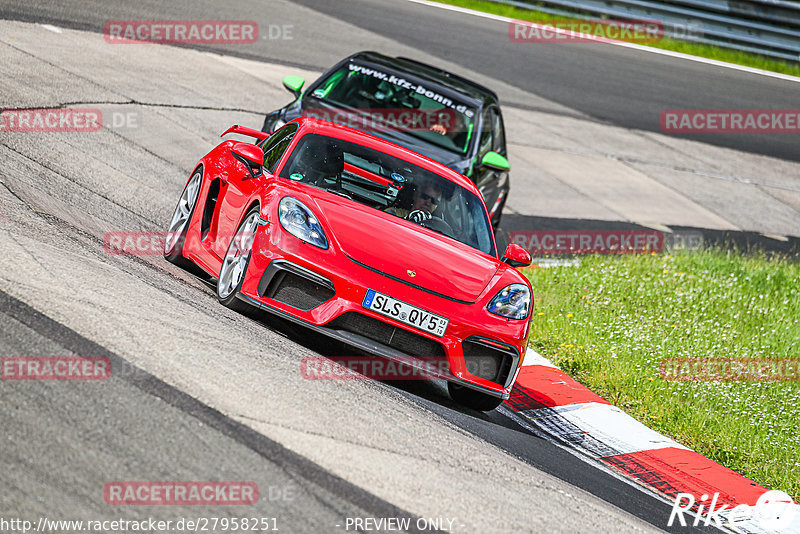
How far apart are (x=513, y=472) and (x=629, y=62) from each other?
741 inches

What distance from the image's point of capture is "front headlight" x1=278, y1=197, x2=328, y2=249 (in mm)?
6000

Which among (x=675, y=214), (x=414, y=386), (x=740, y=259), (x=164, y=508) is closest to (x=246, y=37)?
(x=675, y=214)

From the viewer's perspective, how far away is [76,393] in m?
4.27

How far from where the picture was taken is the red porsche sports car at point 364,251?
231 inches

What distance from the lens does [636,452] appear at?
6816 millimetres

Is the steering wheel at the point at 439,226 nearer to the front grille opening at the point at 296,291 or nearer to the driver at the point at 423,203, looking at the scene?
the driver at the point at 423,203

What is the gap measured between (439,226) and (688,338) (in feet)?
10.8

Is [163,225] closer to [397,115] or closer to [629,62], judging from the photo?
[397,115]

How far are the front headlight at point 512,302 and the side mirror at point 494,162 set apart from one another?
3.61 meters

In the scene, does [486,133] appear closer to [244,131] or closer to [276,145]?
[244,131]
